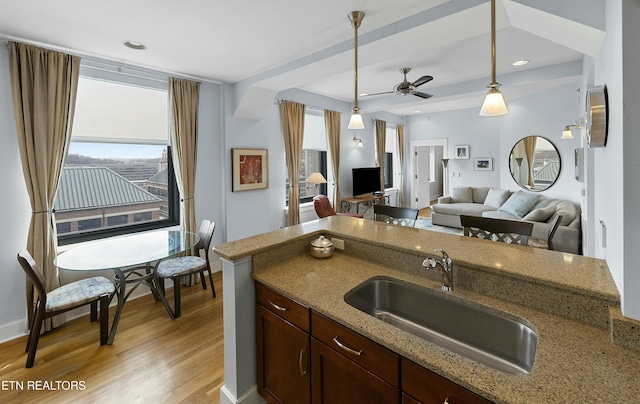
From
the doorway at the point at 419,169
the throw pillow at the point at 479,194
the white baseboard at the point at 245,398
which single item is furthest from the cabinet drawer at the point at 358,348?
the doorway at the point at 419,169

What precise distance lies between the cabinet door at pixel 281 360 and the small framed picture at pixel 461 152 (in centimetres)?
749

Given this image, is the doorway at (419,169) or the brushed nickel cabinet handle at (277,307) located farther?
the doorway at (419,169)

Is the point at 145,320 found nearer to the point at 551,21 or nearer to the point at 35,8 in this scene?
the point at 35,8

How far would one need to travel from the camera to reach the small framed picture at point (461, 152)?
7715mm

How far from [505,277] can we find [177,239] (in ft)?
10.0

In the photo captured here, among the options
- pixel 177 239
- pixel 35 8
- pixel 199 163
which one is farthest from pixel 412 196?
pixel 35 8

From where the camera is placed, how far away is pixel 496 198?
21.4 feet

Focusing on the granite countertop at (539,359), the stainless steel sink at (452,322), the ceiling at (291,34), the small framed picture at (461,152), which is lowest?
the stainless steel sink at (452,322)

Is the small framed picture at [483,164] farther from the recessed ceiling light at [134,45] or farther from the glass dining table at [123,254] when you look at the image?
the recessed ceiling light at [134,45]

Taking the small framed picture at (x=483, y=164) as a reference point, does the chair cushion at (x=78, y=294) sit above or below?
below

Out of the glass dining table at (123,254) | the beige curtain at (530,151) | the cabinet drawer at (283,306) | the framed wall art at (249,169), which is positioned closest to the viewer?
the cabinet drawer at (283,306)

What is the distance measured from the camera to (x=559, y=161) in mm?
5777

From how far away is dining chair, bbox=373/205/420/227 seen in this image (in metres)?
3.00

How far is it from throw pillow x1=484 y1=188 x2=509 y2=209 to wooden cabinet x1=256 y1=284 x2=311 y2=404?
625cm
